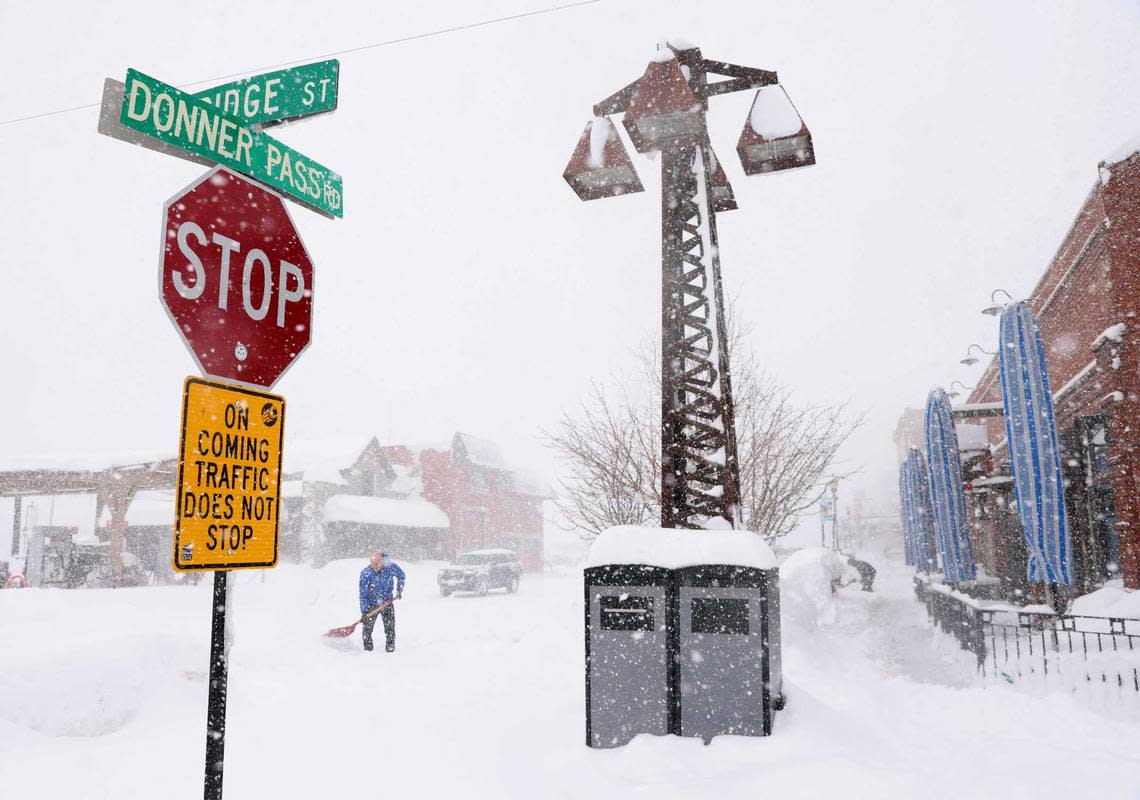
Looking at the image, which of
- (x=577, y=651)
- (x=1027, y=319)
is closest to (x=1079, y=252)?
(x=1027, y=319)

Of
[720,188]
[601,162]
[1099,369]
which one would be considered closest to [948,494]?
[1099,369]

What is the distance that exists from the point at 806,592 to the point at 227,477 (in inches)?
584

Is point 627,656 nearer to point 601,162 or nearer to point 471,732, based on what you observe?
point 471,732

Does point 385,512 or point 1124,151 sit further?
point 385,512

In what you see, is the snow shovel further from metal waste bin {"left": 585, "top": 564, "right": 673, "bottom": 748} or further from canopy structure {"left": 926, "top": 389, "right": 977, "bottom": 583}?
canopy structure {"left": 926, "top": 389, "right": 977, "bottom": 583}

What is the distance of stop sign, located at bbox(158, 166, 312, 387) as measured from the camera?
298cm

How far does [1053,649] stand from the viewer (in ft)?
35.0

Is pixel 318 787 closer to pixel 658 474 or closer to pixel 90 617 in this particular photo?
pixel 90 617

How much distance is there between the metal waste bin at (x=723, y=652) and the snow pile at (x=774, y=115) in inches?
202

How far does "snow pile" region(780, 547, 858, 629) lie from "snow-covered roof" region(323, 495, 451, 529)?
886 inches

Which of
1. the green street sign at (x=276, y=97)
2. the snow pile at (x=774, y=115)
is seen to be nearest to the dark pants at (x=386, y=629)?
the snow pile at (x=774, y=115)

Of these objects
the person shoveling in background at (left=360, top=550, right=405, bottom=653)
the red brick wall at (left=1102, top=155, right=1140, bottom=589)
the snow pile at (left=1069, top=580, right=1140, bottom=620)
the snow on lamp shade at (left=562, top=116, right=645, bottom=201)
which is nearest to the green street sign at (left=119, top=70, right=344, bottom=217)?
the snow on lamp shade at (left=562, top=116, right=645, bottom=201)

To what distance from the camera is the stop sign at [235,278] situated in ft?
9.77

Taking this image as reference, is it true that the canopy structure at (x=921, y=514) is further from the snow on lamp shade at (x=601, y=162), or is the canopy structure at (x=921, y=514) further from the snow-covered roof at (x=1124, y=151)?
the snow on lamp shade at (x=601, y=162)
